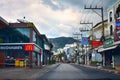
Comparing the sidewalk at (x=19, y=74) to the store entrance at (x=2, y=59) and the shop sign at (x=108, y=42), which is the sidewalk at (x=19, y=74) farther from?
the shop sign at (x=108, y=42)

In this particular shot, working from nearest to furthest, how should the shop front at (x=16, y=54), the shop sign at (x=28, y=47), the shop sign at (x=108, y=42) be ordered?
the shop sign at (x=108, y=42), the shop front at (x=16, y=54), the shop sign at (x=28, y=47)

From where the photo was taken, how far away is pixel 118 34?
5053 cm

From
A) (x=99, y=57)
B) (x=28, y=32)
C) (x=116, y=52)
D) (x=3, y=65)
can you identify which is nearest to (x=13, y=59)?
(x=3, y=65)

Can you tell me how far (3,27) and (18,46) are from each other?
4.71m

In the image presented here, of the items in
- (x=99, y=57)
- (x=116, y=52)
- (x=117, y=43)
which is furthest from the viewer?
(x=99, y=57)

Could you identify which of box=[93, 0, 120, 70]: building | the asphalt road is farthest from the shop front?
the asphalt road

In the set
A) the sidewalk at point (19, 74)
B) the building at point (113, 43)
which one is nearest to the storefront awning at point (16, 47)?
the building at point (113, 43)

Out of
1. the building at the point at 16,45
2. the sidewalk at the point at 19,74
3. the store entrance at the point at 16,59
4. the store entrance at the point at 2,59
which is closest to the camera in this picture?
the sidewalk at the point at 19,74

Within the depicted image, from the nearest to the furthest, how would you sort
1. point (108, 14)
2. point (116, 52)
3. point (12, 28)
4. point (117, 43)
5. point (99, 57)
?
point (117, 43) < point (116, 52) < point (12, 28) < point (108, 14) < point (99, 57)

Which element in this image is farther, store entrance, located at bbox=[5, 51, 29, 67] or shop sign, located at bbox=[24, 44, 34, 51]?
shop sign, located at bbox=[24, 44, 34, 51]

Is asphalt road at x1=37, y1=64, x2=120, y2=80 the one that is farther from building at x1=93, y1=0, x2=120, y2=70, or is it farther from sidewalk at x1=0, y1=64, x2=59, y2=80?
building at x1=93, y1=0, x2=120, y2=70

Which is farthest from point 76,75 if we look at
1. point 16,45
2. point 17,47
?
point 16,45

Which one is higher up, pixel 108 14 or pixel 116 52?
pixel 108 14

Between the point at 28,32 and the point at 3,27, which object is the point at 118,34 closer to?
the point at 28,32
